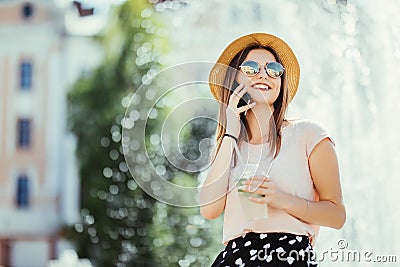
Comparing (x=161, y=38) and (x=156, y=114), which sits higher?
(x=161, y=38)

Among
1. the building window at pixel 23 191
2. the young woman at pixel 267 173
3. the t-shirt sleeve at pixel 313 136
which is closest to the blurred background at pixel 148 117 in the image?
the building window at pixel 23 191

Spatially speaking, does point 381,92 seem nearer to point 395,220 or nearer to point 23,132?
point 395,220

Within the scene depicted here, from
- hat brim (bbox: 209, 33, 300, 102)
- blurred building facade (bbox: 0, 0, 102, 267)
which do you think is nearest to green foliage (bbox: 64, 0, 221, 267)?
blurred building facade (bbox: 0, 0, 102, 267)

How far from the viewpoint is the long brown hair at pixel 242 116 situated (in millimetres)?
1161

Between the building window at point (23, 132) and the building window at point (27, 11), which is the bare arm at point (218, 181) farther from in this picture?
the building window at point (27, 11)

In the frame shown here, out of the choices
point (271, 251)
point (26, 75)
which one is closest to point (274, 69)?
point (271, 251)

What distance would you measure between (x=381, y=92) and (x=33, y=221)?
4.43 m

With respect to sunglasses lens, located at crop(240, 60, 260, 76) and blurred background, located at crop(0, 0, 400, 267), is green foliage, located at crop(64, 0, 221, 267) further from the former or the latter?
sunglasses lens, located at crop(240, 60, 260, 76)

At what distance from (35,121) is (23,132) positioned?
0.50ft

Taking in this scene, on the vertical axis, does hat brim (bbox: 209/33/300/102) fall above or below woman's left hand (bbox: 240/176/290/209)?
above

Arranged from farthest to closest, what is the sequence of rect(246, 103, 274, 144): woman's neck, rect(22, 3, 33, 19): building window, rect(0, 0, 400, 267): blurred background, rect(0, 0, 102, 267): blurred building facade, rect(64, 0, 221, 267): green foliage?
rect(22, 3, 33, 19): building window, rect(0, 0, 102, 267): blurred building facade, rect(64, 0, 221, 267): green foliage, rect(0, 0, 400, 267): blurred background, rect(246, 103, 274, 144): woman's neck

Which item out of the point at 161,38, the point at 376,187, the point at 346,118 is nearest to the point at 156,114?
the point at 161,38

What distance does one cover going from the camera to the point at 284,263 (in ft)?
3.63

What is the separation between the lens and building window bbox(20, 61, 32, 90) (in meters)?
6.61
